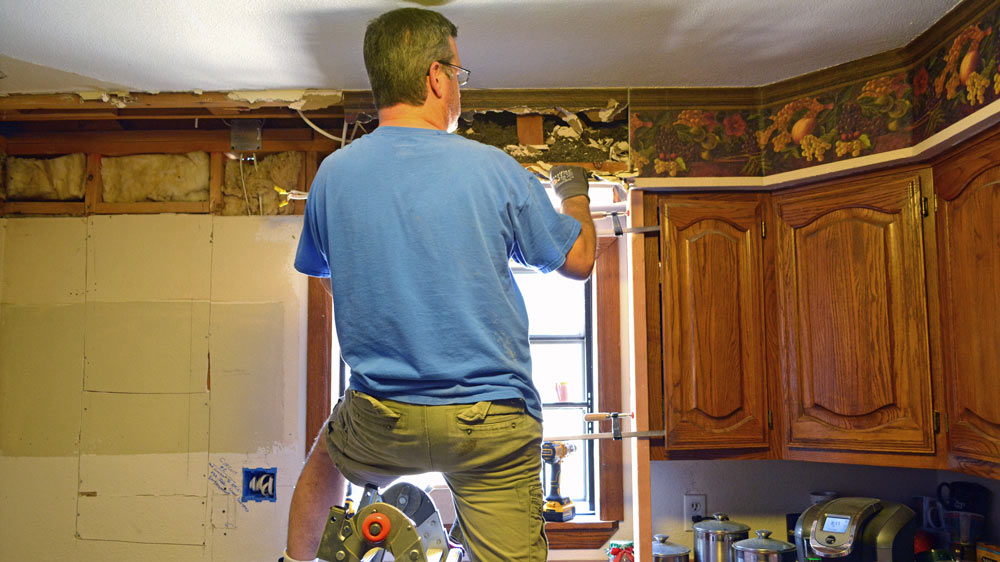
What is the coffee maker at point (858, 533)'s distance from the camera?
8.04ft

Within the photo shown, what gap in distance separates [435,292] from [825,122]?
1852mm

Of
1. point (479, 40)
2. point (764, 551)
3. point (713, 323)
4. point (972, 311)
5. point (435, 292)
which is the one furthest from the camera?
point (713, 323)

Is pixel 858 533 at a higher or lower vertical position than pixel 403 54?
lower

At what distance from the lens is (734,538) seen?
277 cm

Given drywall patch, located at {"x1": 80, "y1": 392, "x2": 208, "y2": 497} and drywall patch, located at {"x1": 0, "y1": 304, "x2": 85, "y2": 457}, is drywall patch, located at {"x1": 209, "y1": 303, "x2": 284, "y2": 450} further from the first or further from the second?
drywall patch, located at {"x1": 0, "y1": 304, "x2": 85, "y2": 457}

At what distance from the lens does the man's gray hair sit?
1489 mm

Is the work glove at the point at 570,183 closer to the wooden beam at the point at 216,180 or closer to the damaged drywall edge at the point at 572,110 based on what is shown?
the damaged drywall edge at the point at 572,110

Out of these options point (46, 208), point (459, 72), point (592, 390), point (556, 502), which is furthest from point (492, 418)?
point (46, 208)

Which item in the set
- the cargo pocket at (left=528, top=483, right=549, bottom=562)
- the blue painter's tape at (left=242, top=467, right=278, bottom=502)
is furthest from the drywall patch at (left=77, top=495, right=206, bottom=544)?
the cargo pocket at (left=528, top=483, right=549, bottom=562)

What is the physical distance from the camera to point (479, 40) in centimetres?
244

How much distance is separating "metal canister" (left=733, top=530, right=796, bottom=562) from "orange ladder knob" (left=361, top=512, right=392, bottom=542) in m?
1.60

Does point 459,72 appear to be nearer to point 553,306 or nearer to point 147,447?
point 553,306

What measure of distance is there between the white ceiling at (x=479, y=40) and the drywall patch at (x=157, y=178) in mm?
321

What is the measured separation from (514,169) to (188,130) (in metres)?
2.11
